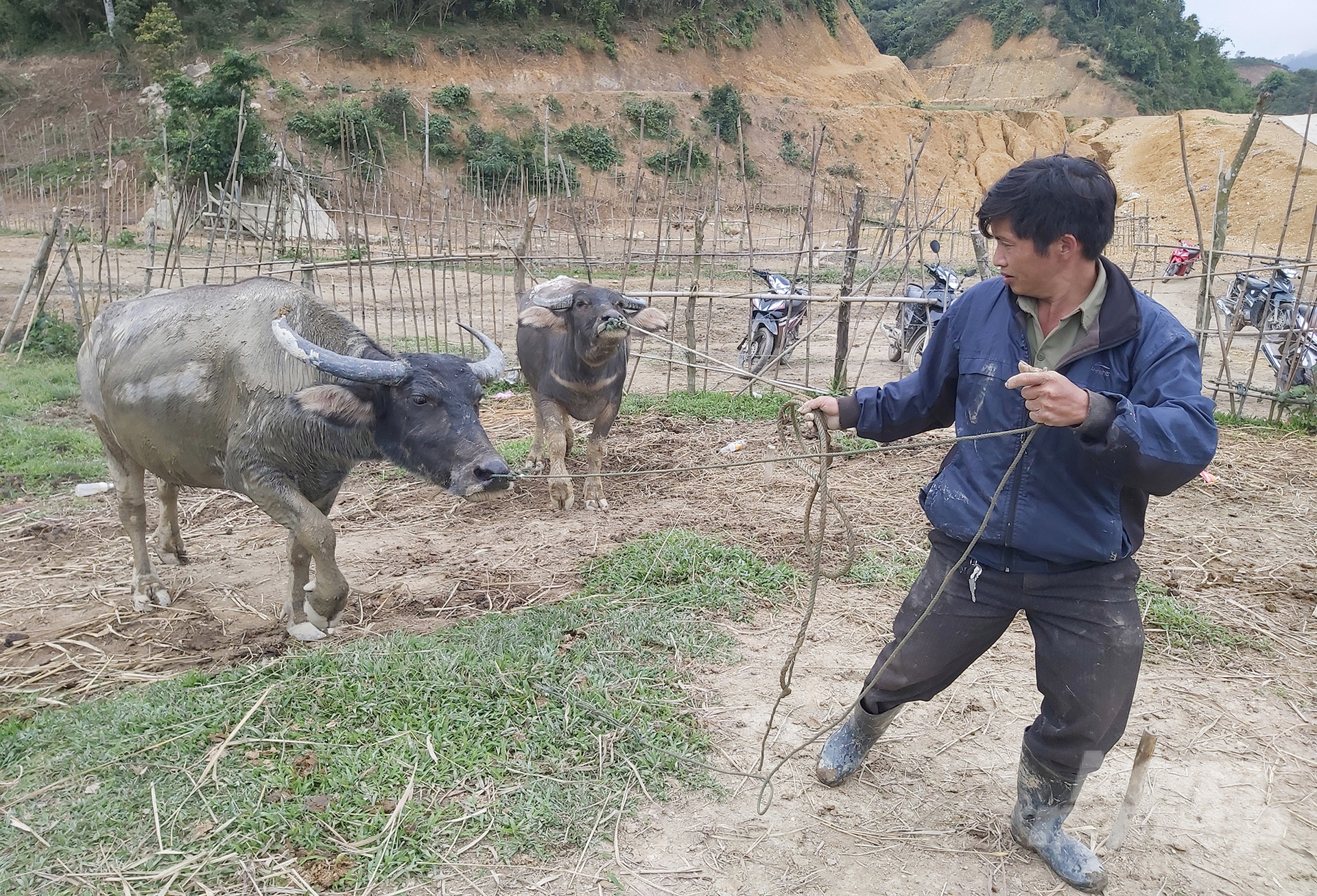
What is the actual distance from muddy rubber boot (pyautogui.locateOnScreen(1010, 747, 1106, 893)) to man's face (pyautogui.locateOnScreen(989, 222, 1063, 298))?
1.36 meters

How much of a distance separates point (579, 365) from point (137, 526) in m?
2.79

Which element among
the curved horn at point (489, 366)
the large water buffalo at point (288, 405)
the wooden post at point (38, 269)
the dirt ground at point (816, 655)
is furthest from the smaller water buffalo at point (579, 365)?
the wooden post at point (38, 269)

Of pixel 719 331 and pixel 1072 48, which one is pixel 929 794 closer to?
pixel 719 331

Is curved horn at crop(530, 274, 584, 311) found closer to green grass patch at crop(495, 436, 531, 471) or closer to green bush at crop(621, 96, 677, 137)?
green grass patch at crop(495, 436, 531, 471)

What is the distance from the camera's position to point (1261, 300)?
10.7m

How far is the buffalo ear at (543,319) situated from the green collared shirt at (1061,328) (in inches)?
154

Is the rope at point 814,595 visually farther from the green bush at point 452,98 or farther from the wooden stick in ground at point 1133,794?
the green bush at point 452,98

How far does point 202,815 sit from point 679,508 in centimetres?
347

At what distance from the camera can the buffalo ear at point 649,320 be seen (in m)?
5.67

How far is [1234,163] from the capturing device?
24.8 feet

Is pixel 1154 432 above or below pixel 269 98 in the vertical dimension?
below

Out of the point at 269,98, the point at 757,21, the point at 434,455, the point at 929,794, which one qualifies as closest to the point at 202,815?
the point at 434,455

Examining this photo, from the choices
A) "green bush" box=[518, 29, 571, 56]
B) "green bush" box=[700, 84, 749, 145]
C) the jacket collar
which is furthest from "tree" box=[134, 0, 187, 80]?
the jacket collar

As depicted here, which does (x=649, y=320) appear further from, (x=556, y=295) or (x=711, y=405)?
(x=711, y=405)
